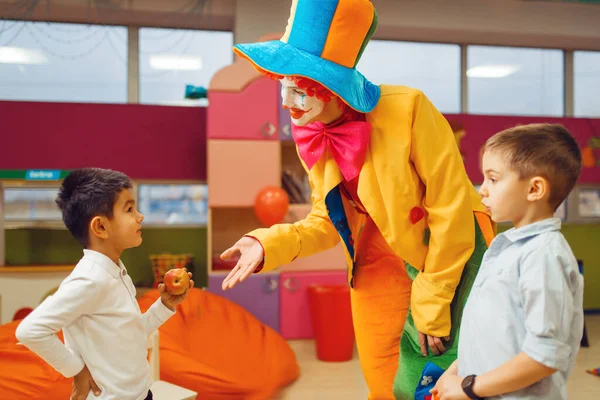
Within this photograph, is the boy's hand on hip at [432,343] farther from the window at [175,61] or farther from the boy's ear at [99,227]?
the window at [175,61]

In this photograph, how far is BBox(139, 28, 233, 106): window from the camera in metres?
4.30

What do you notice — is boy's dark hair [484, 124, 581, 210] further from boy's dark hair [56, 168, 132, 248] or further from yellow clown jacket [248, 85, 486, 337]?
boy's dark hair [56, 168, 132, 248]

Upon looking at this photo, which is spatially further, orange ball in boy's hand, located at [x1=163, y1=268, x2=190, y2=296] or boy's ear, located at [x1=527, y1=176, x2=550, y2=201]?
orange ball in boy's hand, located at [x1=163, y1=268, x2=190, y2=296]

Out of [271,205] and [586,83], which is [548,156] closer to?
[271,205]

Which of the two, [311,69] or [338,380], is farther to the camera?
[338,380]

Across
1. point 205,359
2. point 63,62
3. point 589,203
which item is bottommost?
point 205,359

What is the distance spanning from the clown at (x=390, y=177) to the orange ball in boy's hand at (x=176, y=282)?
0.68ft

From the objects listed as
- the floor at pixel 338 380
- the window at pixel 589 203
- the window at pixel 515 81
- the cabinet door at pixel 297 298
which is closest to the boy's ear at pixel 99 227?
the floor at pixel 338 380

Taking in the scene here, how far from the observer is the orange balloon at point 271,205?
11.0 ft

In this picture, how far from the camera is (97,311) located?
126 centimetres

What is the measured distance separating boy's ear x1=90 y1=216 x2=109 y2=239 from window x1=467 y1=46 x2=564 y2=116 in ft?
14.2

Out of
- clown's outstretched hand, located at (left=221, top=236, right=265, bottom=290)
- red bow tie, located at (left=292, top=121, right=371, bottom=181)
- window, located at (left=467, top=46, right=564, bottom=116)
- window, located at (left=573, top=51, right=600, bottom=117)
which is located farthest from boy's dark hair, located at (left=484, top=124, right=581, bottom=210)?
window, located at (left=573, top=51, right=600, bottom=117)

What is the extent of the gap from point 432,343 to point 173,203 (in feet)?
10.9

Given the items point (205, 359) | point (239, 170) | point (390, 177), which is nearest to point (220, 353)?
point (205, 359)
